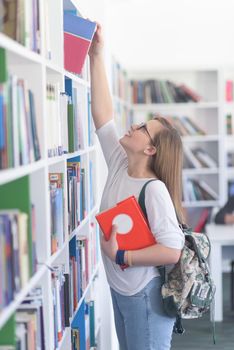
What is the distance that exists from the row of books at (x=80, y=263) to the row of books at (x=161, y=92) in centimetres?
373

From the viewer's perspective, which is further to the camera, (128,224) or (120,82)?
(120,82)

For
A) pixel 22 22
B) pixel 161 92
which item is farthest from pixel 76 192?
pixel 161 92

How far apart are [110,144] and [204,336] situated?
251cm

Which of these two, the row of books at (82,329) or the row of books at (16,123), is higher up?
the row of books at (16,123)

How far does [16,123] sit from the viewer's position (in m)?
1.77

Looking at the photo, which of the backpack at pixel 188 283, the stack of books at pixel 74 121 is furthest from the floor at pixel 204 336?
the backpack at pixel 188 283

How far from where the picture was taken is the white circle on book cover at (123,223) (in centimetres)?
250

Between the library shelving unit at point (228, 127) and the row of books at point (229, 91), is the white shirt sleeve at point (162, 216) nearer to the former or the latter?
the library shelving unit at point (228, 127)

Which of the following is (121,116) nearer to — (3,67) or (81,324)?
(81,324)

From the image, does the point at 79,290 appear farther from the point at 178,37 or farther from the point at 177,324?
the point at 178,37

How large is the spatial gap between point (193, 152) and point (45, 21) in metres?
5.06

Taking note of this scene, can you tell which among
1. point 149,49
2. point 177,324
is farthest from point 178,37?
point 177,324

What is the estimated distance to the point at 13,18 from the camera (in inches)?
72.9

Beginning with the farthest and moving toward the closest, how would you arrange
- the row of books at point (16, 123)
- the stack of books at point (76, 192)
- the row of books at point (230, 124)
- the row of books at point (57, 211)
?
the row of books at point (230, 124) → the stack of books at point (76, 192) → the row of books at point (57, 211) → the row of books at point (16, 123)
